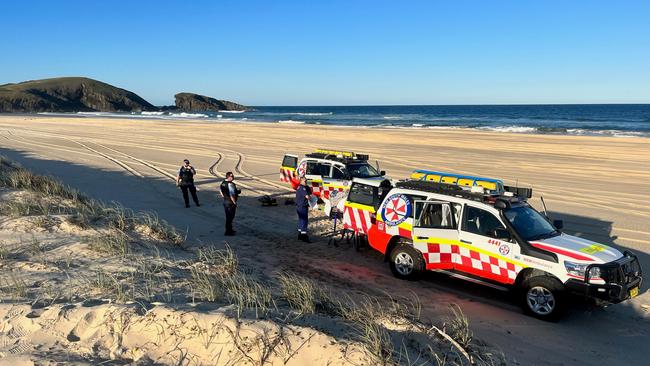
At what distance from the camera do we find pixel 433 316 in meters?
7.34

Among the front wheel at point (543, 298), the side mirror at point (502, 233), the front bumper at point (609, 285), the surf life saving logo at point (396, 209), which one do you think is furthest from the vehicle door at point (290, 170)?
the front bumper at point (609, 285)

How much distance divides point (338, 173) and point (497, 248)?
7493 mm

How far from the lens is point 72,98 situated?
142m

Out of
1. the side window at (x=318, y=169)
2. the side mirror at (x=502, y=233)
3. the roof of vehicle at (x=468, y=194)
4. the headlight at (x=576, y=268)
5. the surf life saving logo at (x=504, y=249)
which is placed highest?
the roof of vehicle at (x=468, y=194)

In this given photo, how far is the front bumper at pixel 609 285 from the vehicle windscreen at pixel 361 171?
8312 millimetres

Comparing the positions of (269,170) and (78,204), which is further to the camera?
(269,170)

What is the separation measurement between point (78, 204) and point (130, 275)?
5091mm

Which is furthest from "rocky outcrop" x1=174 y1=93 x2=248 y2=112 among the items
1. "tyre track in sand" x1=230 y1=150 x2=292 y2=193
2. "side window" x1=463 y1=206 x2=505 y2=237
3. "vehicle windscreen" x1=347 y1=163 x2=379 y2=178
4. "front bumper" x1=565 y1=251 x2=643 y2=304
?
"front bumper" x1=565 y1=251 x2=643 y2=304

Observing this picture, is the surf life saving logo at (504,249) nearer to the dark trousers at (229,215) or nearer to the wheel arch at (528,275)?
the wheel arch at (528,275)

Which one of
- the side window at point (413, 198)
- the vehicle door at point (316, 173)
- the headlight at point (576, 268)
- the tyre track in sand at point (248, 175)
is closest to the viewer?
the headlight at point (576, 268)

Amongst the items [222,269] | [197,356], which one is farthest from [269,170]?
[197,356]

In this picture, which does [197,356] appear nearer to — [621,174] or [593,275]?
[593,275]

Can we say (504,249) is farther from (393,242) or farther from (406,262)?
(393,242)

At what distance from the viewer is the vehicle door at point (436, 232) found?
8.88 m
